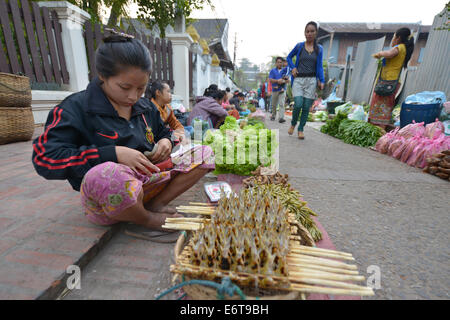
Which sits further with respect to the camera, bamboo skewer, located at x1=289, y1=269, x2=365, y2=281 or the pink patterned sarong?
the pink patterned sarong

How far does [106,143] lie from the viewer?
4.58ft

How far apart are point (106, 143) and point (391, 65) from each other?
607 cm

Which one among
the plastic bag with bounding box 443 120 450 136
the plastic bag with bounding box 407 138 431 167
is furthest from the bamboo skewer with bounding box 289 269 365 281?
the plastic bag with bounding box 443 120 450 136

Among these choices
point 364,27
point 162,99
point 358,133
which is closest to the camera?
point 162,99

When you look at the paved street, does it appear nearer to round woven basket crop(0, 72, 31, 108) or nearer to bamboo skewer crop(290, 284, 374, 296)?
bamboo skewer crop(290, 284, 374, 296)

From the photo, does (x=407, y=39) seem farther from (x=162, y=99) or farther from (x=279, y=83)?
(x=162, y=99)

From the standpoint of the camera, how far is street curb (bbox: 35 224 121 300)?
41.9 inches

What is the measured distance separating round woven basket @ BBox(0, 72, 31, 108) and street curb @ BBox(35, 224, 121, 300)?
3129 millimetres

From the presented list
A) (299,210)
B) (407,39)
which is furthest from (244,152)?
(407,39)

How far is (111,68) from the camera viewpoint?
51.5 inches

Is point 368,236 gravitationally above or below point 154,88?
below

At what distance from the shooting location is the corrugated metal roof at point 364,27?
19.2 m
